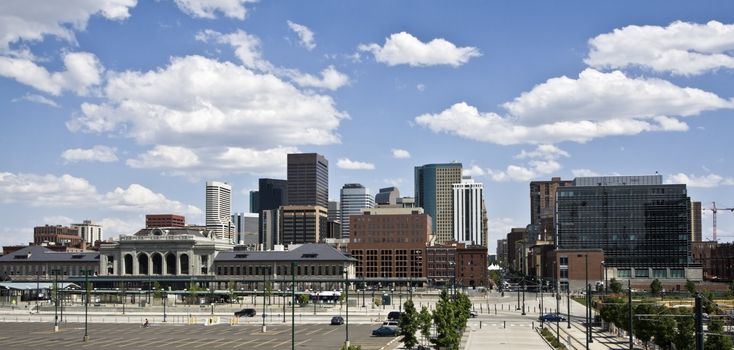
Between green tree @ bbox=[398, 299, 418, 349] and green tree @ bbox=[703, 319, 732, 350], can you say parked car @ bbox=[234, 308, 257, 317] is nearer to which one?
green tree @ bbox=[398, 299, 418, 349]

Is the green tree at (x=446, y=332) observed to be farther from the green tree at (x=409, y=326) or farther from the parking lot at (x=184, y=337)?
the parking lot at (x=184, y=337)

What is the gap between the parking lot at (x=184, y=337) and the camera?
85938mm

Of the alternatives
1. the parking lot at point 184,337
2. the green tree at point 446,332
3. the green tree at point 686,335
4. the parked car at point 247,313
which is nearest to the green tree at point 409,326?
the green tree at point 446,332

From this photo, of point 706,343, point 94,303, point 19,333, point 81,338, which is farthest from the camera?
point 94,303

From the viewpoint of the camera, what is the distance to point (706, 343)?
2344 inches

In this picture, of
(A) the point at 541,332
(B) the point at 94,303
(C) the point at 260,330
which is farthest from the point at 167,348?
(B) the point at 94,303

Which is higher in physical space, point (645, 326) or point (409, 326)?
point (409, 326)

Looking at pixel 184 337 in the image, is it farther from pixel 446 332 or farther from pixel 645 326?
pixel 645 326

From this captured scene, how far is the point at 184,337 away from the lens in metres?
97.0

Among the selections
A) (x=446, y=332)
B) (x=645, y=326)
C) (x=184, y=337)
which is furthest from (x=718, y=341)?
(x=184, y=337)

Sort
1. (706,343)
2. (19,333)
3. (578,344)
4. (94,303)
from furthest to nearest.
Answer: (94,303), (19,333), (578,344), (706,343)

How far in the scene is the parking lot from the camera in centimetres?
8594

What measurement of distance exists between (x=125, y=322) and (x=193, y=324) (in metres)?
11.3

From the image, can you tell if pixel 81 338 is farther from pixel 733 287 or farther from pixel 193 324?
pixel 733 287
